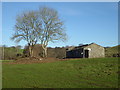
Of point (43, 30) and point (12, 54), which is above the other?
point (43, 30)

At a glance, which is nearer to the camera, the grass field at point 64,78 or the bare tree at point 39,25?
the grass field at point 64,78

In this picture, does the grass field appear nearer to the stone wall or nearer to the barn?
the barn

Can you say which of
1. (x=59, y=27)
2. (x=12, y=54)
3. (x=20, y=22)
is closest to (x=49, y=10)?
(x=59, y=27)

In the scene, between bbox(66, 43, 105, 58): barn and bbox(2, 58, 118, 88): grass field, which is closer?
bbox(2, 58, 118, 88): grass field

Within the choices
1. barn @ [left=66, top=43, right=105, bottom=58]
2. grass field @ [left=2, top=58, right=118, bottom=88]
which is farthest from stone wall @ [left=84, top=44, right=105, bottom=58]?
grass field @ [left=2, top=58, right=118, bottom=88]

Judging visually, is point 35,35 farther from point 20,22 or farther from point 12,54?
point 12,54

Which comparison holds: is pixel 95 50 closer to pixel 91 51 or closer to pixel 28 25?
pixel 91 51

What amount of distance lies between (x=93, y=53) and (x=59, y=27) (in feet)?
43.1

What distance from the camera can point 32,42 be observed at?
44.1m

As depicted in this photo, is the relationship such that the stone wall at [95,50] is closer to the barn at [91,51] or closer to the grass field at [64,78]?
the barn at [91,51]

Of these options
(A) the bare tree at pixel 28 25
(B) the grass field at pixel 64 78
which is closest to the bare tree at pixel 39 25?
(A) the bare tree at pixel 28 25

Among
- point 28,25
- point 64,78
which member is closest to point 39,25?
point 28,25

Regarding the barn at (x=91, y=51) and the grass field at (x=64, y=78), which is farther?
the barn at (x=91, y=51)

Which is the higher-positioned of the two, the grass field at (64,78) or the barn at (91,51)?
the barn at (91,51)
